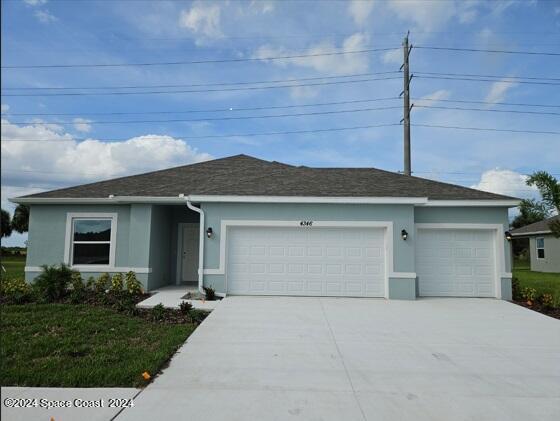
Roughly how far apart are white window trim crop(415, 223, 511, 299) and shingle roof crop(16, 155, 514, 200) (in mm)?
838

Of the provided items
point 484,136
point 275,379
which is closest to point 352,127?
point 484,136

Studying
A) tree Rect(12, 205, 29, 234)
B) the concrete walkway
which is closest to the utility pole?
the concrete walkway

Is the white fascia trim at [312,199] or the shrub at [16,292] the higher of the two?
the white fascia trim at [312,199]

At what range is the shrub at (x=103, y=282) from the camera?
11286 mm

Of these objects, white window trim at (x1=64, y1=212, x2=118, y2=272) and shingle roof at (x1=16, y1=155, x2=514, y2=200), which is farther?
white window trim at (x1=64, y1=212, x2=118, y2=272)

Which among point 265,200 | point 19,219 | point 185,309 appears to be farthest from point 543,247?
point 19,219

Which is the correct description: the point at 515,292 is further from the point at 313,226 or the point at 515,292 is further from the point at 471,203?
the point at 313,226

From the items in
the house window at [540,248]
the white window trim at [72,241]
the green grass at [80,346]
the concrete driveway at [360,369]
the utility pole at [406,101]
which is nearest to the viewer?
the concrete driveway at [360,369]

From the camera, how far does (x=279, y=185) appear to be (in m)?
11.8

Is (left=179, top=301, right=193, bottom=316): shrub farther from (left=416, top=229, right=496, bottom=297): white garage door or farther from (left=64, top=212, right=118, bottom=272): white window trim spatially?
(left=416, top=229, right=496, bottom=297): white garage door

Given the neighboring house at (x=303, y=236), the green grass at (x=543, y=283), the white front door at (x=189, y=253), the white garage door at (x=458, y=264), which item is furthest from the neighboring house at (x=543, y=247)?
the white front door at (x=189, y=253)

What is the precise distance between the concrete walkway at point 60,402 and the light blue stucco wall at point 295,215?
20.7ft

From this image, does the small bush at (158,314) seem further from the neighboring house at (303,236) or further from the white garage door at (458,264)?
the white garage door at (458,264)

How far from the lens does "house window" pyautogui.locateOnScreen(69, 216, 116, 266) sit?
39.7 feet
